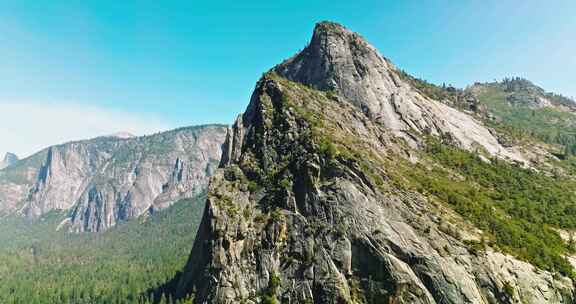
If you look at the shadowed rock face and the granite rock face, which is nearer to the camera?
the shadowed rock face

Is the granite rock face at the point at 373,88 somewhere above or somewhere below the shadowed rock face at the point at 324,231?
above

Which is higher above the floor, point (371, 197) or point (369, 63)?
point (369, 63)

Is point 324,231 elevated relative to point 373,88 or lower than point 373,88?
lower

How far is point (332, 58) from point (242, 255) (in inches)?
3693

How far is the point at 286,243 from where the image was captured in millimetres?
87188

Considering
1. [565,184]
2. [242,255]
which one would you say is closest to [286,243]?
[242,255]

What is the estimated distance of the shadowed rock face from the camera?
74.0 metres

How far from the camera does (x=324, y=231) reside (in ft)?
278

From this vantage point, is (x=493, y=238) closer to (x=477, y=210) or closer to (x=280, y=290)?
(x=477, y=210)

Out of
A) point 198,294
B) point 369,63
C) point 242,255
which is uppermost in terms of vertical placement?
point 369,63

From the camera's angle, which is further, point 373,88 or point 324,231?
point 373,88

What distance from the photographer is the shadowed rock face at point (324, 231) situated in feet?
243

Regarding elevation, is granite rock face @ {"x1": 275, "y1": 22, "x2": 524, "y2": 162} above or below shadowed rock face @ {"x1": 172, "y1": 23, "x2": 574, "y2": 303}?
above

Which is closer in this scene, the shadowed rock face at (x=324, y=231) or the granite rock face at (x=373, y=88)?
the shadowed rock face at (x=324, y=231)
